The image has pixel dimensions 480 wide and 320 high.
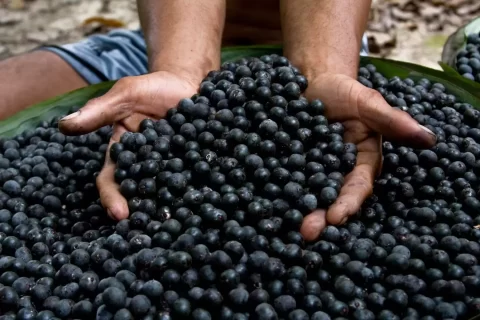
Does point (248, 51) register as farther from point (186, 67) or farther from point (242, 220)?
point (242, 220)

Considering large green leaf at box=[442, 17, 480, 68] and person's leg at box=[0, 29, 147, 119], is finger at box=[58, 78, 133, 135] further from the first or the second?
large green leaf at box=[442, 17, 480, 68]

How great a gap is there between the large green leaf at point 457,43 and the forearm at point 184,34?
2.60ft

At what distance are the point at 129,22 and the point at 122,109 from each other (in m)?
2.05

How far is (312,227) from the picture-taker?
1.13m

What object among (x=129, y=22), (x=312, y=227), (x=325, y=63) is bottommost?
(x=129, y=22)

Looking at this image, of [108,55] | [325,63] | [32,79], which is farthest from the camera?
[108,55]

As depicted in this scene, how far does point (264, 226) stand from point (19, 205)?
1.96ft

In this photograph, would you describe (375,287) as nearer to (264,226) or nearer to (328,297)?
(328,297)

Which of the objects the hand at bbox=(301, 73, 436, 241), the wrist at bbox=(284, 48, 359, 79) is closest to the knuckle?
the hand at bbox=(301, 73, 436, 241)

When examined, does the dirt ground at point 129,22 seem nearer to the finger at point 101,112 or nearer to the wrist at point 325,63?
the wrist at point 325,63

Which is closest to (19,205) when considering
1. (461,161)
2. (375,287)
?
(375,287)

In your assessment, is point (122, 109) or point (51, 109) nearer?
point (122, 109)

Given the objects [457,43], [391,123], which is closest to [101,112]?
[391,123]

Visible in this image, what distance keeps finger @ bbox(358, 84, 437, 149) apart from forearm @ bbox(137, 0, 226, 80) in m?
0.46
